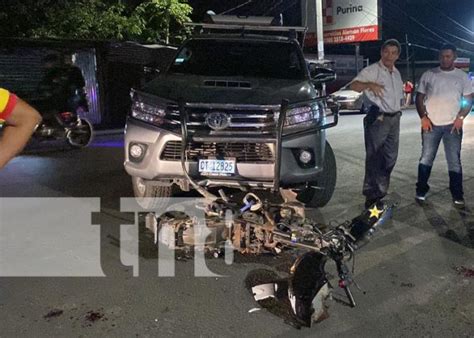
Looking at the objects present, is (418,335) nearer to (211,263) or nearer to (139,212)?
(211,263)

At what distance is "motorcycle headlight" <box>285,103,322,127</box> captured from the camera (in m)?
4.72

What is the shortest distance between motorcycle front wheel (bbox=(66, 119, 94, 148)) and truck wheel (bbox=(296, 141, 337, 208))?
606cm

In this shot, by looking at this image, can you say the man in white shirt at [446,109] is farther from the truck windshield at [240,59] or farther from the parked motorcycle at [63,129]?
the parked motorcycle at [63,129]

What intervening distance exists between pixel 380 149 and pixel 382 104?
513mm

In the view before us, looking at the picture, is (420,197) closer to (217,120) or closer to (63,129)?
(217,120)

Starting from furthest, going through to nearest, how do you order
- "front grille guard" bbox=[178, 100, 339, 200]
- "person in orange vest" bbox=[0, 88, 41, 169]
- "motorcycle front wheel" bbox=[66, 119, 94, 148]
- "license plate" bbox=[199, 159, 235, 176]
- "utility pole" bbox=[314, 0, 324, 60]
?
"utility pole" bbox=[314, 0, 324, 60] → "motorcycle front wheel" bbox=[66, 119, 94, 148] → "license plate" bbox=[199, 159, 235, 176] → "front grille guard" bbox=[178, 100, 339, 200] → "person in orange vest" bbox=[0, 88, 41, 169]

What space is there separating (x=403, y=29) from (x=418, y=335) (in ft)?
132

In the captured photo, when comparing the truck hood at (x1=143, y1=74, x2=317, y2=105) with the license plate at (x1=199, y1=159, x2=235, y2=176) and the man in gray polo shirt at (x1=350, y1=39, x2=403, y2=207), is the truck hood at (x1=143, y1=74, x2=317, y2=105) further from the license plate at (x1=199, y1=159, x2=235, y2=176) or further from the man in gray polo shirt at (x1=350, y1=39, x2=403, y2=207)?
the man in gray polo shirt at (x1=350, y1=39, x2=403, y2=207)

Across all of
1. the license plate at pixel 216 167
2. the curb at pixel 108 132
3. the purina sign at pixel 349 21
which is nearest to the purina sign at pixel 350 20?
the purina sign at pixel 349 21

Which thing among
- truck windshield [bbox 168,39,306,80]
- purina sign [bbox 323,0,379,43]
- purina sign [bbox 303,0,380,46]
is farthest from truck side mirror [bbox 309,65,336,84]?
purina sign [bbox 323,0,379,43]

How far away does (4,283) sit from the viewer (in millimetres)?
3832

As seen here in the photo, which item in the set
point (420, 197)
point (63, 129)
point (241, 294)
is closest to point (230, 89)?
point (241, 294)

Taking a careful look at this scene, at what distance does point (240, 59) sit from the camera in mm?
5832

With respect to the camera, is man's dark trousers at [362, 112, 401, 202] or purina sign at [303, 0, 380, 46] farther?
purina sign at [303, 0, 380, 46]
